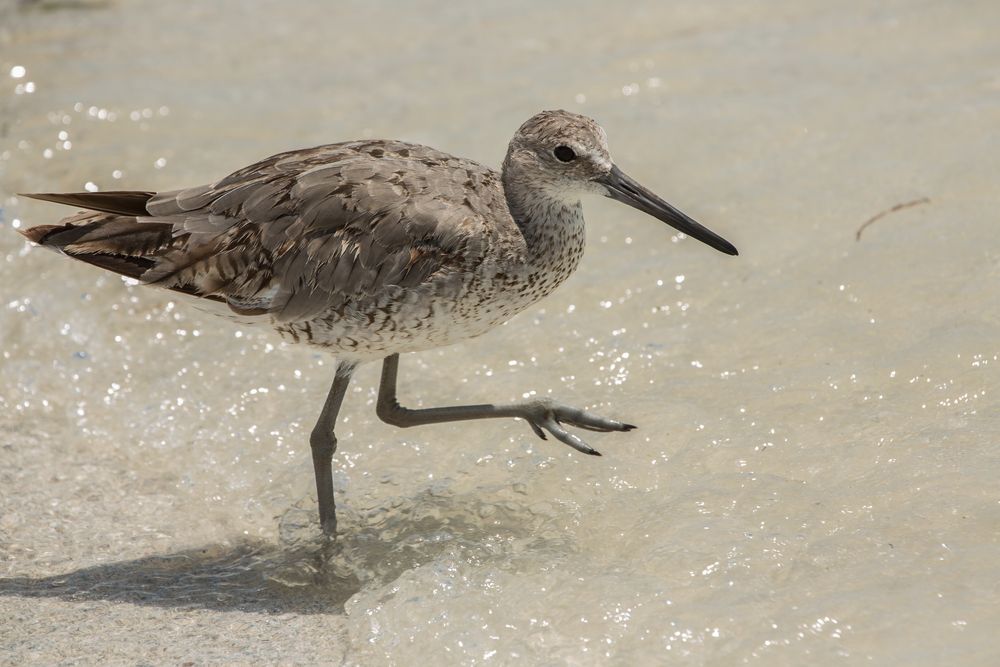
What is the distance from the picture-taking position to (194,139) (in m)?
8.29

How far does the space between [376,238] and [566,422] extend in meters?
1.12

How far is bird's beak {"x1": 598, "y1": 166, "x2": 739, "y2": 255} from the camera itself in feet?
16.8

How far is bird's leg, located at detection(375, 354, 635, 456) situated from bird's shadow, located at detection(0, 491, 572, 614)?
1.08 feet

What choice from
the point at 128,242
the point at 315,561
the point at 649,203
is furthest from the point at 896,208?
the point at 128,242

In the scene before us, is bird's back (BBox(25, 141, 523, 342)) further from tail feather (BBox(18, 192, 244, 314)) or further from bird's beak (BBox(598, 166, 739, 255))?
bird's beak (BBox(598, 166, 739, 255))

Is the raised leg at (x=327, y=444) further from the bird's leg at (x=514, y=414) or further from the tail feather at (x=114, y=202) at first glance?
the tail feather at (x=114, y=202)

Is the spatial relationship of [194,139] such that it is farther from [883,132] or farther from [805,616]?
[805,616]

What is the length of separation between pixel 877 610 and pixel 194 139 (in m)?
5.62

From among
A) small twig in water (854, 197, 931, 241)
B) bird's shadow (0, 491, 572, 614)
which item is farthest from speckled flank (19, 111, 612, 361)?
small twig in water (854, 197, 931, 241)

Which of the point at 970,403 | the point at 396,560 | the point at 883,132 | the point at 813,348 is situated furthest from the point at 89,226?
the point at 883,132

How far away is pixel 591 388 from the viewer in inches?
236

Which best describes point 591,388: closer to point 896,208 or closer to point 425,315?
point 425,315

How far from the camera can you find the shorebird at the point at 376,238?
4973 mm

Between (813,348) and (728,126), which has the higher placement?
(728,126)
